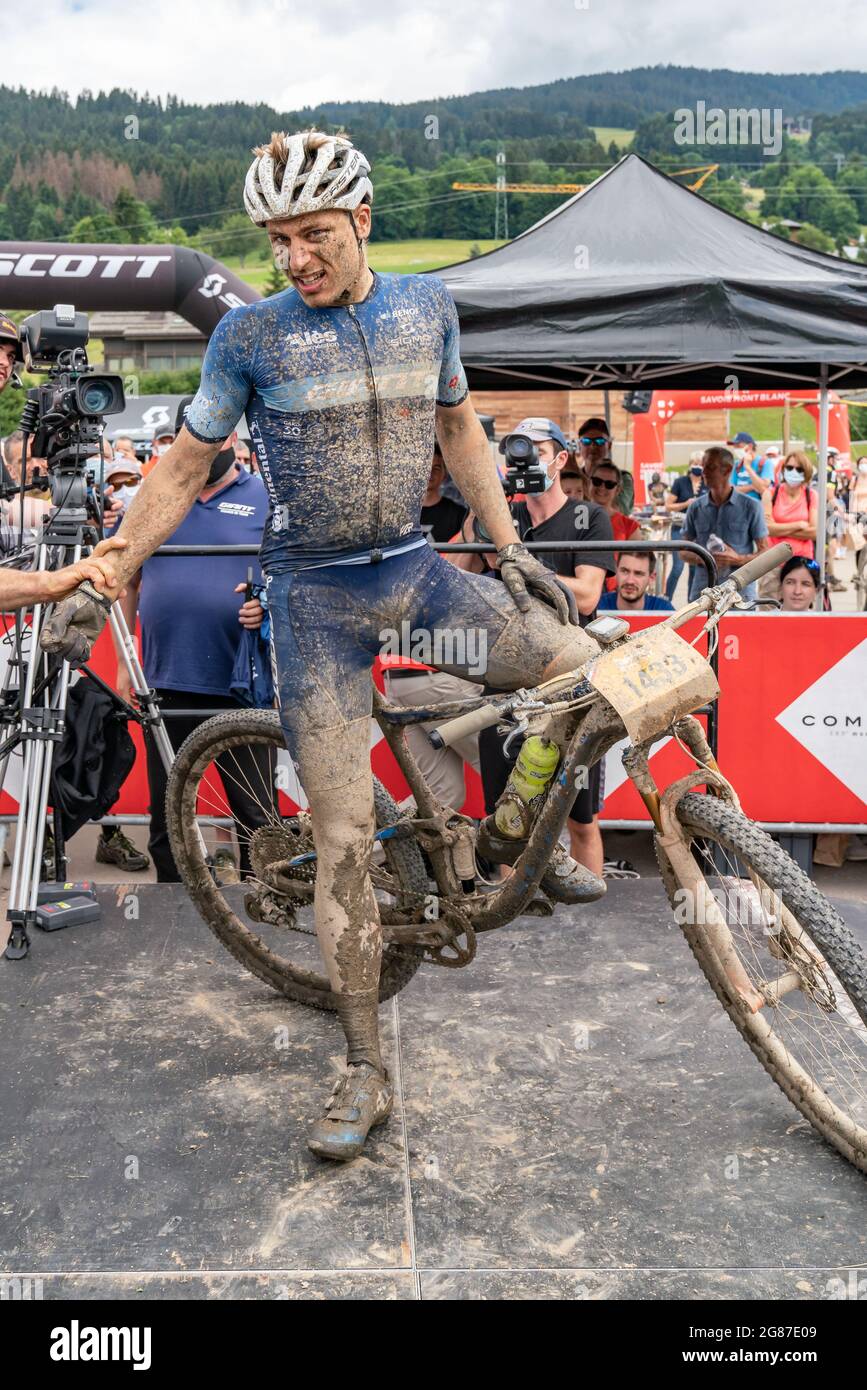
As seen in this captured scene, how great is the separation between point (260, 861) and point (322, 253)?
72.3 inches

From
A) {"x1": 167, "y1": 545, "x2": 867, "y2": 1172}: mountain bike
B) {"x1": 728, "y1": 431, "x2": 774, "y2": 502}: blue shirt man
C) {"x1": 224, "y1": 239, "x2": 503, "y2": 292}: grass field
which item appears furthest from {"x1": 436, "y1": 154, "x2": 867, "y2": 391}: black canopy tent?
{"x1": 224, "y1": 239, "x2": 503, "y2": 292}: grass field

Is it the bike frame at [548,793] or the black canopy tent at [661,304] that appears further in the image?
the black canopy tent at [661,304]

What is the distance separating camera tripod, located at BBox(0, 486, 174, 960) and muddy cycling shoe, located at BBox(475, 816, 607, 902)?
1.56 metres

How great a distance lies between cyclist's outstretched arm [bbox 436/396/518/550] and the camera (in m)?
3.59

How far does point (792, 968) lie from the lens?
323 cm

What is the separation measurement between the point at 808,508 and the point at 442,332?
9736 millimetres

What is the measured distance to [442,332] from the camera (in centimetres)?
334

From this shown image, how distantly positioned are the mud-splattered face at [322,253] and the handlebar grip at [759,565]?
3.85 feet

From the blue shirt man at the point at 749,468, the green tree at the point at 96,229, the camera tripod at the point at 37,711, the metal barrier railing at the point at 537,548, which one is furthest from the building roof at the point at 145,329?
the camera tripod at the point at 37,711

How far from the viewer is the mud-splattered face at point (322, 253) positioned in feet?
10.00

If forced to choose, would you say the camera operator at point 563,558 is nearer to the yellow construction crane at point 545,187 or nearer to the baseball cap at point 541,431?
the baseball cap at point 541,431

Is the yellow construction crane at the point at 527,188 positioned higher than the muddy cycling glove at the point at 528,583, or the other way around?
the yellow construction crane at the point at 527,188

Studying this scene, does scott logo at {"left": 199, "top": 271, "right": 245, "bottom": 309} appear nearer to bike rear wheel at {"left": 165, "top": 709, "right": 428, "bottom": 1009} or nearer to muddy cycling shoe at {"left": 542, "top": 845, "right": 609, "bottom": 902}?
bike rear wheel at {"left": 165, "top": 709, "right": 428, "bottom": 1009}
